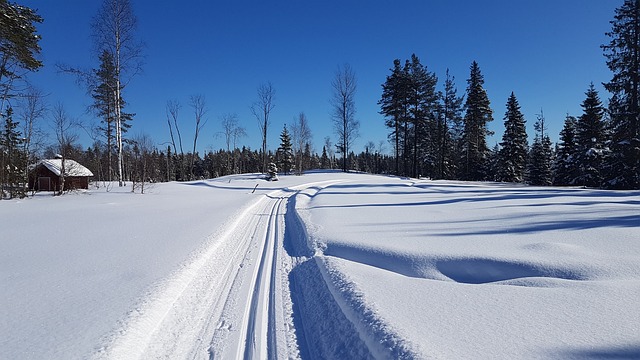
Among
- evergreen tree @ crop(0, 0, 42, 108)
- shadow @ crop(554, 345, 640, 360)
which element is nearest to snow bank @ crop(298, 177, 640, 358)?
shadow @ crop(554, 345, 640, 360)

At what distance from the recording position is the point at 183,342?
3.19 metres

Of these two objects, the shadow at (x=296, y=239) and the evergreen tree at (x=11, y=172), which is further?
the evergreen tree at (x=11, y=172)

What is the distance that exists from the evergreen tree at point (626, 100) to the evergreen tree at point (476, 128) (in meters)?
16.1

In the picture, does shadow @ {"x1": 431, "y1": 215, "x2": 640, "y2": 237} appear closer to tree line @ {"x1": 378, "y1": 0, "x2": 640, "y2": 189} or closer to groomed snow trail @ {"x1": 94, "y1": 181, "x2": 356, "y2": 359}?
groomed snow trail @ {"x1": 94, "y1": 181, "x2": 356, "y2": 359}

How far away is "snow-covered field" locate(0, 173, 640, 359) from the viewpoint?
108 inches

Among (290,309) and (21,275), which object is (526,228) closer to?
(290,309)

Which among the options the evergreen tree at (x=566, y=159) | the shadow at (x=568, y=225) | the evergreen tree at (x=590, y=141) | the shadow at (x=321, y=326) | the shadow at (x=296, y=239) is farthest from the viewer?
the evergreen tree at (x=566, y=159)

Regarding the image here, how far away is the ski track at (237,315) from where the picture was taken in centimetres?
298

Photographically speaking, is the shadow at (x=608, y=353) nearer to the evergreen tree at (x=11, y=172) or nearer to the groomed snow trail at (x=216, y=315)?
the groomed snow trail at (x=216, y=315)

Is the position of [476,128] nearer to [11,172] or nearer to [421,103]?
[421,103]

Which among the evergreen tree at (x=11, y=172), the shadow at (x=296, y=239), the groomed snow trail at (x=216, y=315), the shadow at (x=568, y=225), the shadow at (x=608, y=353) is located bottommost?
the groomed snow trail at (x=216, y=315)

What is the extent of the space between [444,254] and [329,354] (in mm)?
3104

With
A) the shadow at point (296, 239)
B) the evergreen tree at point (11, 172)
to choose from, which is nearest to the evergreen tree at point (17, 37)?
the evergreen tree at point (11, 172)

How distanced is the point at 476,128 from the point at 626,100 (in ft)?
54.4
